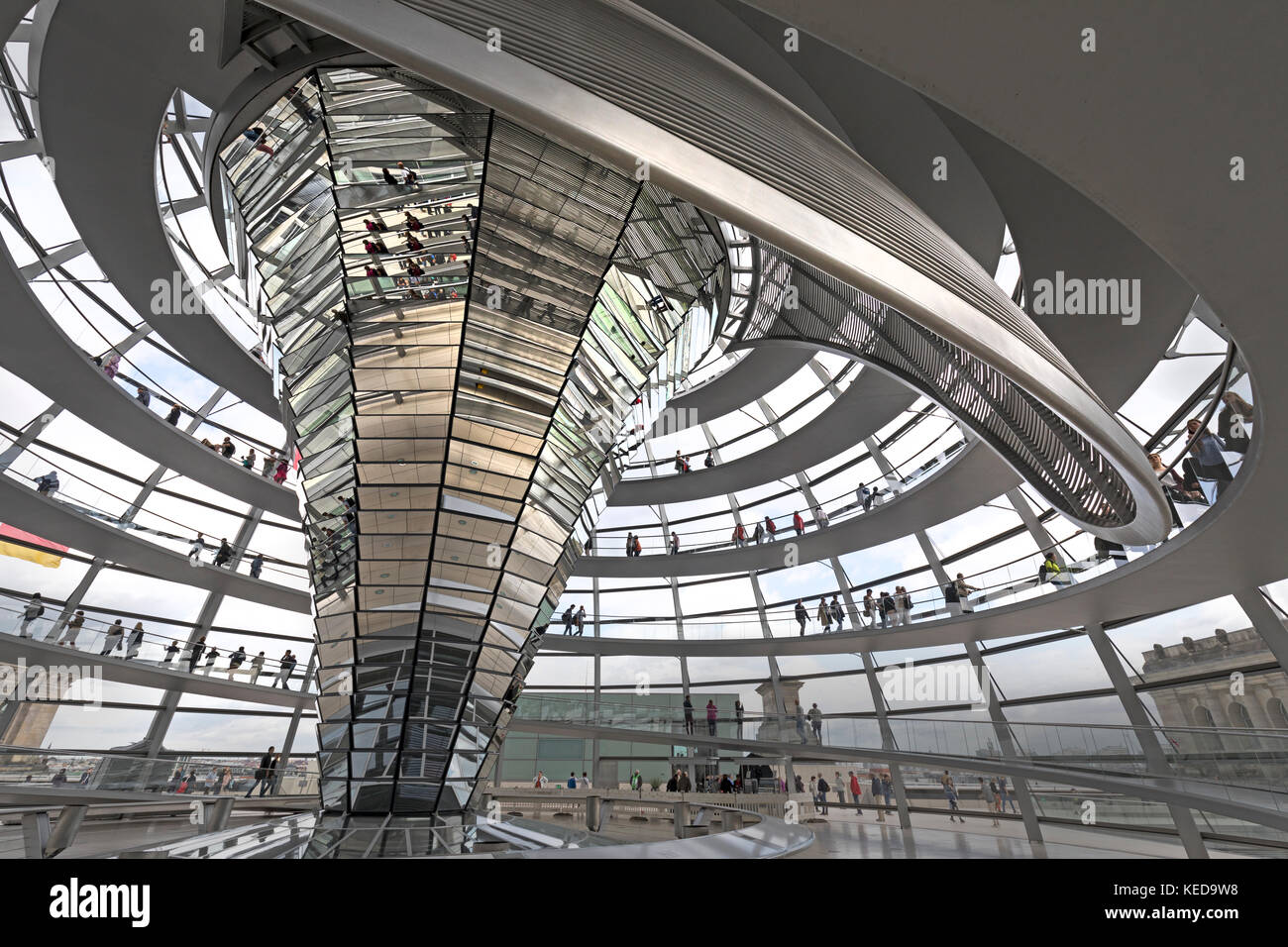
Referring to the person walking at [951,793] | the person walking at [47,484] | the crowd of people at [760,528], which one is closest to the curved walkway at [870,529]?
the crowd of people at [760,528]

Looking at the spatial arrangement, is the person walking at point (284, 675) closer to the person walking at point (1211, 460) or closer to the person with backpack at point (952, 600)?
the person with backpack at point (952, 600)

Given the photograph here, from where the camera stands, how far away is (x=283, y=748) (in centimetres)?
2650

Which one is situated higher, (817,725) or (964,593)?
(964,593)

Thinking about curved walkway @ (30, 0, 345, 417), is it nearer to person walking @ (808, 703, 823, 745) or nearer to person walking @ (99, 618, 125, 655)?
person walking @ (99, 618, 125, 655)

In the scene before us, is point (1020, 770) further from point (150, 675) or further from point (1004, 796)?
point (150, 675)

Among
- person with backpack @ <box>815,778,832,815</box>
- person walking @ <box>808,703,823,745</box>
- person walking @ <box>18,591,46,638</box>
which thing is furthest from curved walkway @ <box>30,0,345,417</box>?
person with backpack @ <box>815,778,832,815</box>

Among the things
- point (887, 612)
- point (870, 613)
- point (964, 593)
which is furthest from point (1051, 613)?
point (870, 613)

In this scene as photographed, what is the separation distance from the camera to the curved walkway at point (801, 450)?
2030 centimetres

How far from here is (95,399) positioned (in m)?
17.7

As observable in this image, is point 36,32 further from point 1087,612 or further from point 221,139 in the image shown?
point 1087,612

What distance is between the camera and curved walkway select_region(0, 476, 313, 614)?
57.6 feet

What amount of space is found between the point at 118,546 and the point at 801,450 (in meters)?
19.7
